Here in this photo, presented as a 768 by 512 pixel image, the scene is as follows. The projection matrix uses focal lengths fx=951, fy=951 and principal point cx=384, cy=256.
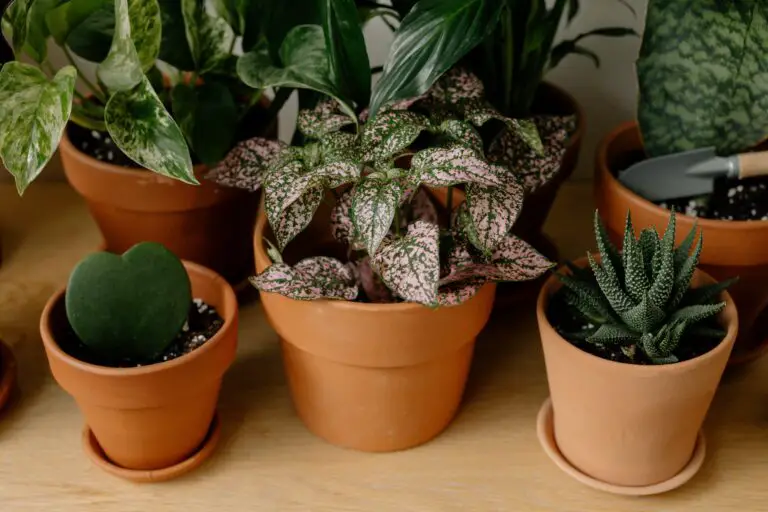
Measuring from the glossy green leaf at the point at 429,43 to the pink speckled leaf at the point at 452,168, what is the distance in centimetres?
6

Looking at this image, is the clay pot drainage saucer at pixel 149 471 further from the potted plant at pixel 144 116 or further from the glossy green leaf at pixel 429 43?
the glossy green leaf at pixel 429 43

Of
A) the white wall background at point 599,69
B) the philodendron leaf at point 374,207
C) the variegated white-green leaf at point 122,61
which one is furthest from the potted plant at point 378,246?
the white wall background at point 599,69

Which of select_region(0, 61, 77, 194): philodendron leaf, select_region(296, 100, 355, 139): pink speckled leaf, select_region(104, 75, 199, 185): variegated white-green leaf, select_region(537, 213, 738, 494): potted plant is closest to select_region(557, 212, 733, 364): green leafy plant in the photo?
select_region(537, 213, 738, 494): potted plant

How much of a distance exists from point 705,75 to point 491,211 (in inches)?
11.2

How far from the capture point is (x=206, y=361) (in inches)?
33.2

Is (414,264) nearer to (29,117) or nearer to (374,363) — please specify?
(374,363)

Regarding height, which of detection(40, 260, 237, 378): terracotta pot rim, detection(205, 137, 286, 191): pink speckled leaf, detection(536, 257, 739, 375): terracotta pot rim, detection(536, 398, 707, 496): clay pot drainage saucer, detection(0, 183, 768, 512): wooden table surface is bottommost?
detection(0, 183, 768, 512): wooden table surface

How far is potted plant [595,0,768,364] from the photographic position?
907 mm

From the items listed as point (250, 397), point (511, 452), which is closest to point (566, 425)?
point (511, 452)

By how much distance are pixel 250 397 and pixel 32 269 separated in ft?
1.17

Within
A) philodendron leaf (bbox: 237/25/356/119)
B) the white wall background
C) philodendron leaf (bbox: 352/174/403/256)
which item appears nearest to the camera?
philodendron leaf (bbox: 352/174/403/256)

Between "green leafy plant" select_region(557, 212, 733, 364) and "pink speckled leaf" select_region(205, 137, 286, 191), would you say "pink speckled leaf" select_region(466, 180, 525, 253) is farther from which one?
"pink speckled leaf" select_region(205, 137, 286, 191)

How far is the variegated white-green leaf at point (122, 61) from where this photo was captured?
815mm

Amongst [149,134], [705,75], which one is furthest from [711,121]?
[149,134]
